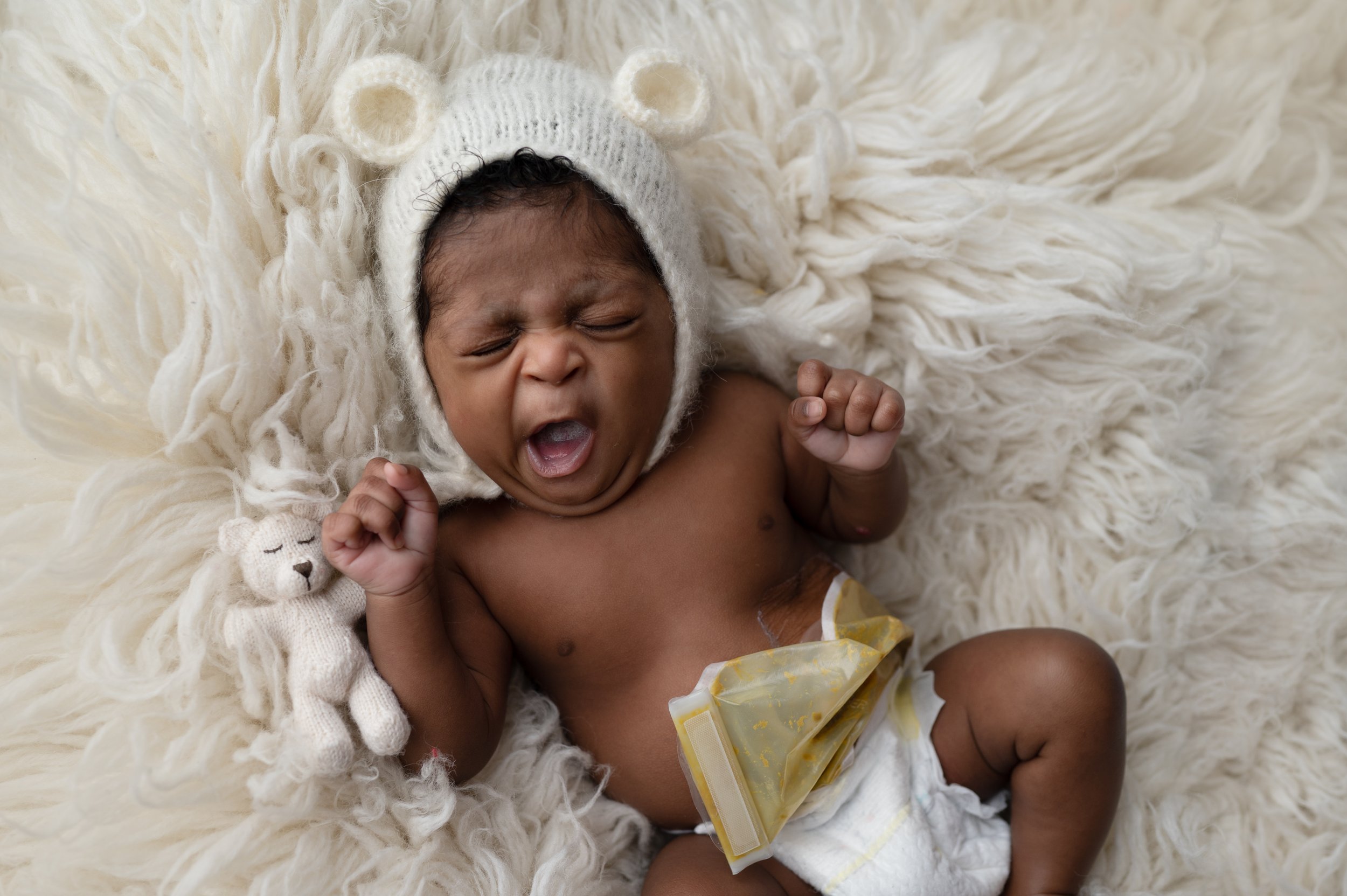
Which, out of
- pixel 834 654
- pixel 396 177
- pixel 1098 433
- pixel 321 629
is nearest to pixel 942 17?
pixel 1098 433

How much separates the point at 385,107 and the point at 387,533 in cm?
49

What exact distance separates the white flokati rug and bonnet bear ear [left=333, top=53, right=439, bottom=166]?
5 cm

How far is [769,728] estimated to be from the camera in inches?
42.9

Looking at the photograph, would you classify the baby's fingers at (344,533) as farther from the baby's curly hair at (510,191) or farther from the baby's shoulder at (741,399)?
the baby's shoulder at (741,399)

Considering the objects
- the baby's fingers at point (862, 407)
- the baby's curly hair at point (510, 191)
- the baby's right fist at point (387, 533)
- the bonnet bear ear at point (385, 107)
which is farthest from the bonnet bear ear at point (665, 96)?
the baby's right fist at point (387, 533)

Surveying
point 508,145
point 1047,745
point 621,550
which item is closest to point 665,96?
point 508,145

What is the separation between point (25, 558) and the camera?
0.98m

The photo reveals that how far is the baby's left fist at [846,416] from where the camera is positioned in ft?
3.59

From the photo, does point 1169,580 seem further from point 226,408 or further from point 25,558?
point 25,558

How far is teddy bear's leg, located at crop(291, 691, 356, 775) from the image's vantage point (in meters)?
0.99

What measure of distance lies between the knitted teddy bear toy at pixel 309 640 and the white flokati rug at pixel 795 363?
0.03m

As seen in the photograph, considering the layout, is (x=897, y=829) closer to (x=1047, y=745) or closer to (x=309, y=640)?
(x=1047, y=745)

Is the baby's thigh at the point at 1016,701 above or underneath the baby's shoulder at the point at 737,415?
underneath

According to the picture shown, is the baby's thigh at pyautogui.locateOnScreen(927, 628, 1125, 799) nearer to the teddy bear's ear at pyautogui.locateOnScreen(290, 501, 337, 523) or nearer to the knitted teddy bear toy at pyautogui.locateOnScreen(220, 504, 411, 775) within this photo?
the knitted teddy bear toy at pyautogui.locateOnScreen(220, 504, 411, 775)
